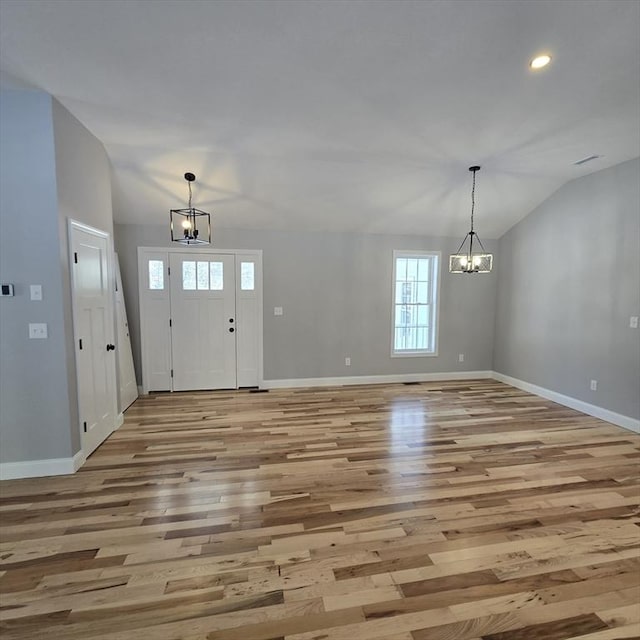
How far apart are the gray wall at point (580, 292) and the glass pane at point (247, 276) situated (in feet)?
13.6

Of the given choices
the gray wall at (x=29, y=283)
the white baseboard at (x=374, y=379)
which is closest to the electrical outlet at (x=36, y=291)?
the gray wall at (x=29, y=283)

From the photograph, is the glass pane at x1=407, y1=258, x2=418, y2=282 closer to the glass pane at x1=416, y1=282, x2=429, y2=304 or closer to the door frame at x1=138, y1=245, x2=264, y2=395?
Answer: the glass pane at x1=416, y1=282, x2=429, y2=304

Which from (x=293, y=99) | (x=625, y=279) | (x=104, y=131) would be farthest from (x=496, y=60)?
(x=104, y=131)

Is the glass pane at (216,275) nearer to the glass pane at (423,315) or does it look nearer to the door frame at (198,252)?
the door frame at (198,252)

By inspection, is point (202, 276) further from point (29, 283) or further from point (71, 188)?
point (29, 283)

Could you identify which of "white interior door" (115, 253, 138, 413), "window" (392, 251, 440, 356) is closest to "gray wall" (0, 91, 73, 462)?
"white interior door" (115, 253, 138, 413)

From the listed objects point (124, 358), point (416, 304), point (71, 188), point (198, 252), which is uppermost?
point (71, 188)

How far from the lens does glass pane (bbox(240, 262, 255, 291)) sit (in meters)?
5.35

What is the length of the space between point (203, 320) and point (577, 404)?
17.2 ft

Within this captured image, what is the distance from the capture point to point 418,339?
6105 mm

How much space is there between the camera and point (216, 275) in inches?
208

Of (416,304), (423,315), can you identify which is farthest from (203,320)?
(423,315)

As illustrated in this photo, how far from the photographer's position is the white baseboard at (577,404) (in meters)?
4.00

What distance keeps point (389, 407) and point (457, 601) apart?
2929mm
